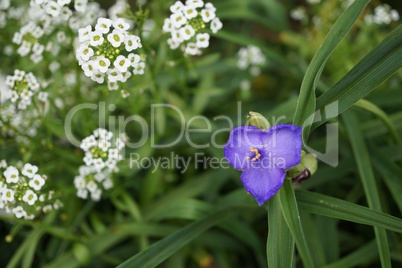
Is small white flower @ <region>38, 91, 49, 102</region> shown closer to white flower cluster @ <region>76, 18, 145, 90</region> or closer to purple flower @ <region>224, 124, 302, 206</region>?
white flower cluster @ <region>76, 18, 145, 90</region>

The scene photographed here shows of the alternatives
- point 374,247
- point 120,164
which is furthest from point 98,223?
point 374,247

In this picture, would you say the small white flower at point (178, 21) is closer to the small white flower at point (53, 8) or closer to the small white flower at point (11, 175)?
the small white flower at point (53, 8)

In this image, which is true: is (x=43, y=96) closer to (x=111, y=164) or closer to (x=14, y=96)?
(x=14, y=96)

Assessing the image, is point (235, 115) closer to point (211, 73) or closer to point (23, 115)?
point (211, 73)

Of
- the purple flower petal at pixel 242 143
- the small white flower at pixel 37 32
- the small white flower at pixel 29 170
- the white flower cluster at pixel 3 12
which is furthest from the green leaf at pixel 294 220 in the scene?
the white flower cluster at pixel 3 12

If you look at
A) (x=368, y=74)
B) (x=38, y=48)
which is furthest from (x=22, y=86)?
(x=368, y=74)

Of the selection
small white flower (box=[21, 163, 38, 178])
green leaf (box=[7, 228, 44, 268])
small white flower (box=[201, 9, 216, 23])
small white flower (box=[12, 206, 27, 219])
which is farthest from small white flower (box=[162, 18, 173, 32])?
green leaf (box=[7, 228, 44, 268])
